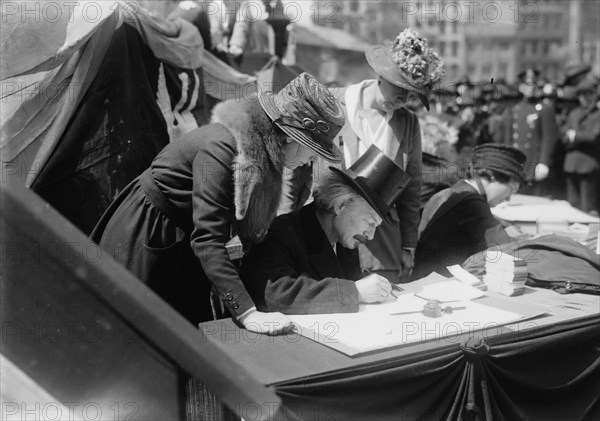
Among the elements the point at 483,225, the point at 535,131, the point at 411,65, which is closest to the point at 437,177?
the point at 483,225

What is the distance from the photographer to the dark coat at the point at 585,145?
320 inches

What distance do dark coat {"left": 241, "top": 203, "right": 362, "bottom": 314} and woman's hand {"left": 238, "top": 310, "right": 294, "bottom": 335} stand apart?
5.2 inches

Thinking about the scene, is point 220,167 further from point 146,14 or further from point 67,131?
point 146,14

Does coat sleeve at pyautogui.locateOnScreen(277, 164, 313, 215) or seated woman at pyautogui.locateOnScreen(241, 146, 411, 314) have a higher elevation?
coat sleeve at pyautogui.locateOnScreen(277, 164, 313, 215)

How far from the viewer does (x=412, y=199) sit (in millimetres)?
3508

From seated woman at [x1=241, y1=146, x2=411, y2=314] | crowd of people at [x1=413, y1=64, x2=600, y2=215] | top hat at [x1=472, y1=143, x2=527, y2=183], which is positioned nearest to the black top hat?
seated woman at [x1=241, y1=146, x2=411, y2=314]

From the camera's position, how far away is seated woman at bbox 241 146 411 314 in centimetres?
233

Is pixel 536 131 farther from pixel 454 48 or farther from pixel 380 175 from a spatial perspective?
pixel 454 48

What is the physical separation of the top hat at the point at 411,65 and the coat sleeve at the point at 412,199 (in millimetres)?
282

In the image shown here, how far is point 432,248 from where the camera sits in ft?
12.4

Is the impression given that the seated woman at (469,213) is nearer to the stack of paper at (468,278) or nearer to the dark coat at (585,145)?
the stack of paper at (468,278)

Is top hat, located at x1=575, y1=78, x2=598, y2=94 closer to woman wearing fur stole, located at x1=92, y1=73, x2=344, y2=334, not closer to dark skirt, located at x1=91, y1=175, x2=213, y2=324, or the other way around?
woman wearing fur stole, located at x1=92, y1=73, x2=344, y2=334

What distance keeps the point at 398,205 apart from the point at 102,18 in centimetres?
188

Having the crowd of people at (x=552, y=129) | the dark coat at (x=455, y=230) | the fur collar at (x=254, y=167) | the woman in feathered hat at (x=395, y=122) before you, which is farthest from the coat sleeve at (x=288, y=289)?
the crowd of people at (x=552, y=129)
